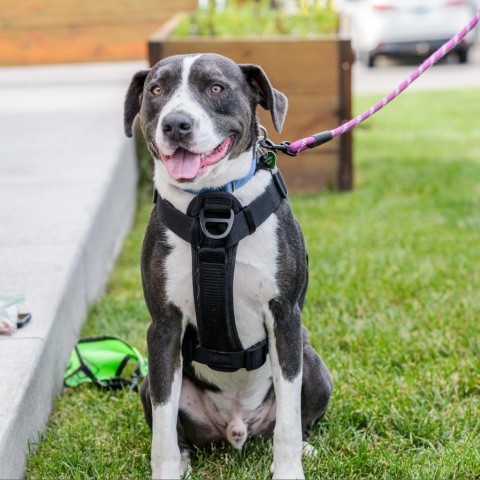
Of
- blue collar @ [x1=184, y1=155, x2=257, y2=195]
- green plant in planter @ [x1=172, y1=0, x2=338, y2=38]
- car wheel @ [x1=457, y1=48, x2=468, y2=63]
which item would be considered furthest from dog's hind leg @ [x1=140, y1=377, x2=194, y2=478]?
car wheel @ [x1=457, y1=48, x2=468, y2=63]

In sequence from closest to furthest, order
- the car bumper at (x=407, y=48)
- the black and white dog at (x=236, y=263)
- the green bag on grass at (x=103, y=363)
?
the black and white dog at (x=236, y=263)
the green bag on grass at (x=103, y=363)
the car bumper at (x=407, y=48)

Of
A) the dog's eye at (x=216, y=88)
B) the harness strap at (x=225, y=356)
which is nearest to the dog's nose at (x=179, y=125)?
the dog's eye at (x=216, y=88)

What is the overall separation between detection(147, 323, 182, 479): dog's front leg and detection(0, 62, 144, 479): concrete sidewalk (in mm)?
437

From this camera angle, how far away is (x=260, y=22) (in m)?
7.98

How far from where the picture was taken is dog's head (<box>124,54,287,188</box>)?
2504mm

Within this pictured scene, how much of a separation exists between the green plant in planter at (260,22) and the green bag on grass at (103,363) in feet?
12.9

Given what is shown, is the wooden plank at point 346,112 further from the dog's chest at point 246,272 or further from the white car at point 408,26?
the white car at point 408,26

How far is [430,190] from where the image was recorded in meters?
6.81

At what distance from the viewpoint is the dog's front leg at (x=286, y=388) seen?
2699mm

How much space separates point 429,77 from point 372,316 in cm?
1086

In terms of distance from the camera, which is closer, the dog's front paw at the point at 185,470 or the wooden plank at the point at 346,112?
the dog's front paw at the point at 185,470

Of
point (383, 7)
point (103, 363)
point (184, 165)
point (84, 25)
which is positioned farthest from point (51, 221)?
point (383, 7)

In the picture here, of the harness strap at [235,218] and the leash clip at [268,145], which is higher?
the leash clip at [268,145]

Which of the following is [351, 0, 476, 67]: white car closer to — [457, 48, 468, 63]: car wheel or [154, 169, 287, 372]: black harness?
[457, 48, 468, 63]: car wheel
